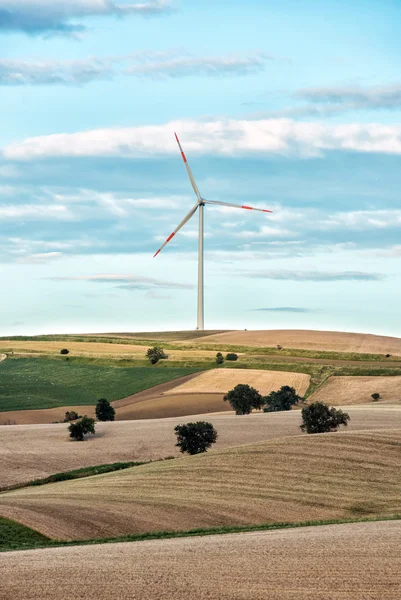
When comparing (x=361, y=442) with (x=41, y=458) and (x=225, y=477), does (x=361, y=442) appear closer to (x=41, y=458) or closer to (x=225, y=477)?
(x=225, y=477)

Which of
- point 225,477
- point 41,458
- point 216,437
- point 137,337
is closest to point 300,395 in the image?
point 216,437

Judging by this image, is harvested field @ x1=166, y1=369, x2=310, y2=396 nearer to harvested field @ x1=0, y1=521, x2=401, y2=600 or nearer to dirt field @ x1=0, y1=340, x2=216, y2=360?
dirt field @ x1=0, y1=340, x2=216, y2=360

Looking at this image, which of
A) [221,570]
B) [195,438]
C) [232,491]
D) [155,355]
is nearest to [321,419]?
[195,438]

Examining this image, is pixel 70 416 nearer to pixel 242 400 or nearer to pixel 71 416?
pixel 71 416

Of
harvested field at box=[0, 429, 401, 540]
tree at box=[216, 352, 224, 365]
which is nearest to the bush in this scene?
tree at box=[216, 352, 224, 365]

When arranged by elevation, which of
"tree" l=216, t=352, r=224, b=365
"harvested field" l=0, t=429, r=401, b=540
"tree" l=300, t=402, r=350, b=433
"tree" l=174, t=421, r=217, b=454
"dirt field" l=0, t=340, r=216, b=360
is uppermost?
"dirt field" l=0, t=340, r=216, b=360

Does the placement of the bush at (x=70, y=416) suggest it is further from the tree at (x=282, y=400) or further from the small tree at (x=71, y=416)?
the tree at (x=282, y=400)
